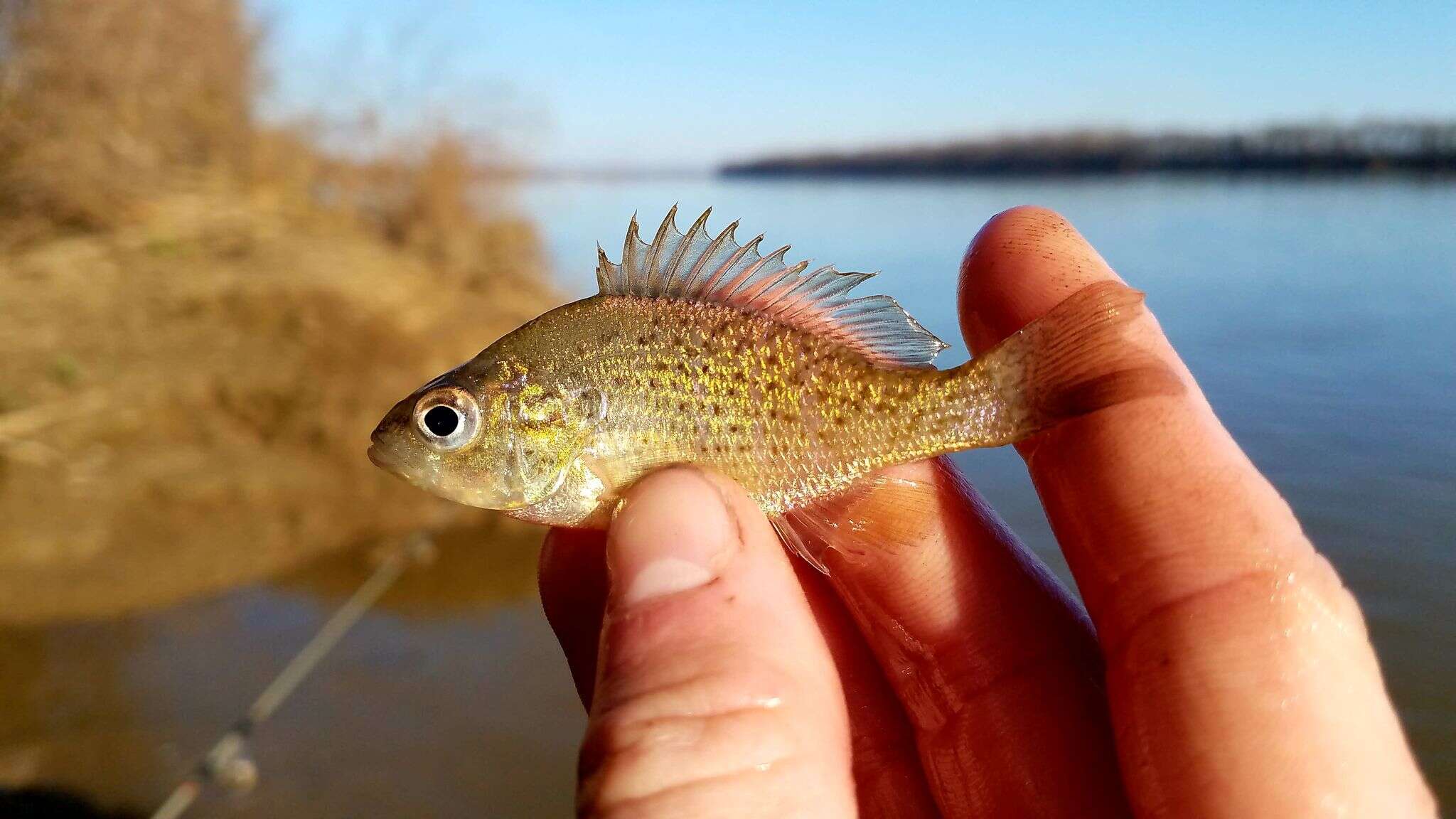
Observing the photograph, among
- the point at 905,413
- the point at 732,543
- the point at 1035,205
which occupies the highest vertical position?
the point at 1035,205

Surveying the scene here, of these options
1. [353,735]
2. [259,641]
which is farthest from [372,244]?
[353,735]

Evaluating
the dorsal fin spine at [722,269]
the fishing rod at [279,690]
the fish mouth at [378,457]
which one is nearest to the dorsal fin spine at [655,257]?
the dorsal fin spine at [722,269]

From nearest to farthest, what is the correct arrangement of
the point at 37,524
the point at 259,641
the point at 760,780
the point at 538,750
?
the point at 760,780 < the point at 538,750 < the point at 259,641 < the point at 37,524

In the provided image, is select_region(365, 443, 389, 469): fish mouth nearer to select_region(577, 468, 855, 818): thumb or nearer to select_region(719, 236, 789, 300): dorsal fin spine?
select_region(577, 468, 855, 818): thumb

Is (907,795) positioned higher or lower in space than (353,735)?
higher

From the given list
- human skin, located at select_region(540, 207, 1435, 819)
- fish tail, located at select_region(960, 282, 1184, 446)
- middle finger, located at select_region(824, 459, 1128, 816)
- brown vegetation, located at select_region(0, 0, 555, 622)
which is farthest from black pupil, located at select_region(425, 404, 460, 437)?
brown vegetation, located at select_region(0, 0, 555, 622)

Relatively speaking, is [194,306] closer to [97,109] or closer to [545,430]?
[97,109]

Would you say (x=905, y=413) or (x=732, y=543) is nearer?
(x=732, y=543)

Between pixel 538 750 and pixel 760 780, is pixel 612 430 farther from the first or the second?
pixel 538 750
